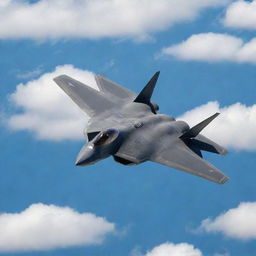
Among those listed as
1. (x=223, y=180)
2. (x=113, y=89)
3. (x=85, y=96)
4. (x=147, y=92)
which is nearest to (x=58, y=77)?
(x=85, y=96)

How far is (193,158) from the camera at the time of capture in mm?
37781

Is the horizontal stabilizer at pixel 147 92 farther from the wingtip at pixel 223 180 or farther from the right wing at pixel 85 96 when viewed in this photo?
the wingtip at pixel 223 180

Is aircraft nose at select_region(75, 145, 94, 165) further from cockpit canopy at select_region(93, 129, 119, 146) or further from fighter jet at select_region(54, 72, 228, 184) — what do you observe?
cockpit canopy at select_region(93, 129, 119, 146)

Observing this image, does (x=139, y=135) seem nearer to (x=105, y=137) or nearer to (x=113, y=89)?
(x=105, y=137)

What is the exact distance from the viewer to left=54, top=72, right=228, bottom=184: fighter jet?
119 ft

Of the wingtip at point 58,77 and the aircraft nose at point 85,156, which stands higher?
the wingtip at point 58,77

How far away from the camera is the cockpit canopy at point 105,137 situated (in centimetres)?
3603

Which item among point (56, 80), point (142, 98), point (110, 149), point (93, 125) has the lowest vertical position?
point (110, 149)

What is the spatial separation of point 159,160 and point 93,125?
19.5ft

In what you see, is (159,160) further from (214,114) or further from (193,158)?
A: (214,114)

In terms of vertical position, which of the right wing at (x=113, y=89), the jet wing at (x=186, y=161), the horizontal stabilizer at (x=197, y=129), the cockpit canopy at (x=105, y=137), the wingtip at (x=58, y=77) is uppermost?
the wingtip at (x=58, y=77)

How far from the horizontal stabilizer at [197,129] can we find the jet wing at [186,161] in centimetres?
122

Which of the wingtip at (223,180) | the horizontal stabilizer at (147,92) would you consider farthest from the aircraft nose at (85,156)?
the wingtip at (223,180)

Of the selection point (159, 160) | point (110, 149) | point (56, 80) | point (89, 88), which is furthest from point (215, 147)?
point (56, 80)
